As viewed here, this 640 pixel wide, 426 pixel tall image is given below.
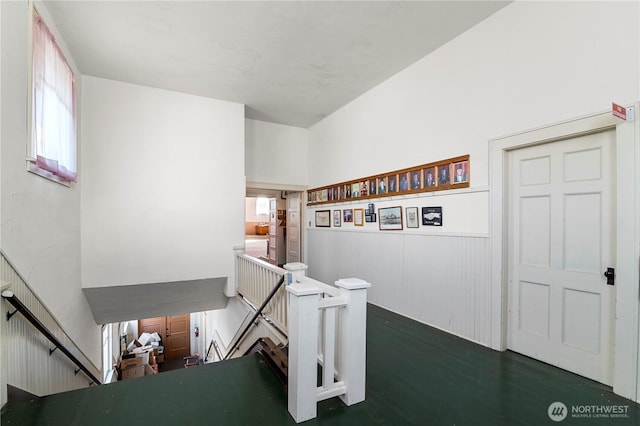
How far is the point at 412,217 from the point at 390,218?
410 millimetres

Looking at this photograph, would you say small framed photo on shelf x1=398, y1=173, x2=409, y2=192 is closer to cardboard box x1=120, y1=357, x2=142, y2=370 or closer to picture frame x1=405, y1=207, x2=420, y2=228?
picture frame x1=405, y1=207, x2=420, y2=228

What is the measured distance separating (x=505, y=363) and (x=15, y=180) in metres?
4.56

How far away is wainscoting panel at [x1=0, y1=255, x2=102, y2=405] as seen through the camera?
78.7 inches

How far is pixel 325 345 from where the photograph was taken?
212cm

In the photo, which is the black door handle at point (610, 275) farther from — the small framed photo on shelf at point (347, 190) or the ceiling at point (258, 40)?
the small framed photo on shelf at point (347, 190)

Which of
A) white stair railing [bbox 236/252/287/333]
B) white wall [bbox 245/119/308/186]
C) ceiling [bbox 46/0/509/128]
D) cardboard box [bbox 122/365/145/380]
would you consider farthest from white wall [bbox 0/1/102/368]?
cardboard box [bbox 122/365/145/380]

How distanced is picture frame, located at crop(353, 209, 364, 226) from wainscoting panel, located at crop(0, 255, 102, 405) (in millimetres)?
4119

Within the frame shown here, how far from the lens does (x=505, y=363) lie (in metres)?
2.69

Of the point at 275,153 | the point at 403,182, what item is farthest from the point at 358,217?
the point at 275,153

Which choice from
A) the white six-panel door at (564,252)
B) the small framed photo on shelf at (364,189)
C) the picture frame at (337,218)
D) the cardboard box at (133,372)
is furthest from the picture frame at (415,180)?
the cardboard box at (133,372)

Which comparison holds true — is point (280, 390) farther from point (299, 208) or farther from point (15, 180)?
point (299, 208)

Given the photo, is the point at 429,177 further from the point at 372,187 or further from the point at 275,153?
the point at 275,153

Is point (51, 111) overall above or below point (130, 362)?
above

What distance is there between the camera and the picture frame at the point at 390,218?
13.5 ft
